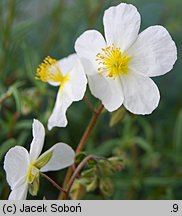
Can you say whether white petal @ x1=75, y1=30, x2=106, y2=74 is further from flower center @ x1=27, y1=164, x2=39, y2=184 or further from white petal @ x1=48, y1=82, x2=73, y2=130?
flower center @ x1=27, y1=164, x2=39, y2=184

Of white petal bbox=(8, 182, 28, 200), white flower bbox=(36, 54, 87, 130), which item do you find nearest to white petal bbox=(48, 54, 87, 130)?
white flower bbox=(36, 54, 87, 130)

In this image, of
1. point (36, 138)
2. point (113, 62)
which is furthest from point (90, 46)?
point (36, 138)

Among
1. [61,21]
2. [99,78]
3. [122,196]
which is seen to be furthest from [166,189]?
[61,21]

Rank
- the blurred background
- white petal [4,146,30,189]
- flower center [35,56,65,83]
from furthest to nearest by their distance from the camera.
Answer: the blurred background → flower center [35,56,65,83] → white petal [4,146,30,189]

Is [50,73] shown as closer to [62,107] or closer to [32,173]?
[62,107]

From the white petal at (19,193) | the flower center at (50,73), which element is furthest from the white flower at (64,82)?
the white petal at (19,193)

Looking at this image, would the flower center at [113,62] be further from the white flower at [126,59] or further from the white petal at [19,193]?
the white petal at [19,193]
